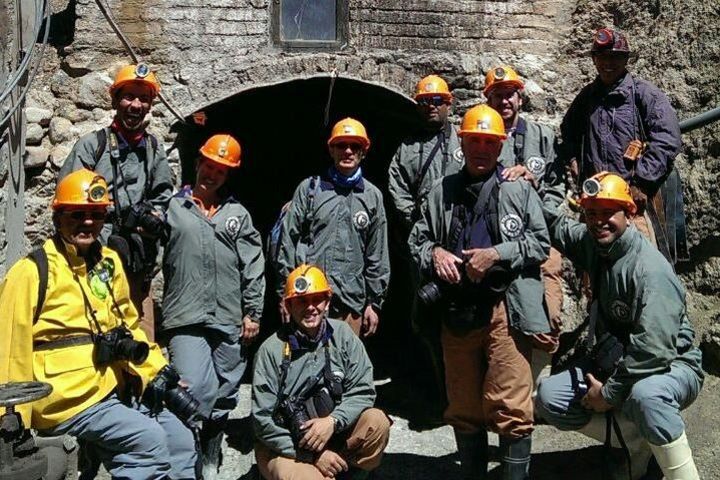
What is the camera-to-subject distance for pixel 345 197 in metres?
5.18

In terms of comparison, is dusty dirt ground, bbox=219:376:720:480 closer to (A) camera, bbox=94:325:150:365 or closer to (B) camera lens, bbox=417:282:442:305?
(B) camera lens, bbox=417:282:442:305

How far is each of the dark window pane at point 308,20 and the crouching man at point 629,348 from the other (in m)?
2.88

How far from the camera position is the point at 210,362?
4969 millimetres

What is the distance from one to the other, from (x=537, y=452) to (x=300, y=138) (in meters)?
Answer: 3.92

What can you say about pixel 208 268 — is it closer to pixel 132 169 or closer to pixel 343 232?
pixel 132 169

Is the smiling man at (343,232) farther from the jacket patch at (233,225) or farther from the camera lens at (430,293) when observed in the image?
the camera lens at (430,293)

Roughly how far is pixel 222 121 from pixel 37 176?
174 cm

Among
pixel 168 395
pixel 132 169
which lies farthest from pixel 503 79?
pixel 168 395

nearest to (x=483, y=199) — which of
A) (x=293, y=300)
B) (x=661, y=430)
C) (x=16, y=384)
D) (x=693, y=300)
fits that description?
(x=293, y=300)

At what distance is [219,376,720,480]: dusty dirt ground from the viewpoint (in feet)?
16.9

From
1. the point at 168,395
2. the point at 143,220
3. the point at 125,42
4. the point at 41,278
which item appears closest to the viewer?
the point at 41,278

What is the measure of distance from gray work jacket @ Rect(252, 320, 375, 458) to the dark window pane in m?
2.76

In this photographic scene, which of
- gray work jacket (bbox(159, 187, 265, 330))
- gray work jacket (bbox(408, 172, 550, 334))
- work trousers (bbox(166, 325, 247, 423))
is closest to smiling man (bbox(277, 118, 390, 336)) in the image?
gray work jacket (bbox(159, 187, 265, 330))

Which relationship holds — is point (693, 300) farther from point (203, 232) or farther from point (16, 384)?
point (16, 384)
